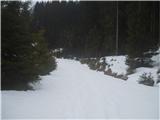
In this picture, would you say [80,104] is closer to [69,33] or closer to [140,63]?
[140,63]

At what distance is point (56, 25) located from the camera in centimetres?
6956

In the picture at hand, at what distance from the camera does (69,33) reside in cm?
5906

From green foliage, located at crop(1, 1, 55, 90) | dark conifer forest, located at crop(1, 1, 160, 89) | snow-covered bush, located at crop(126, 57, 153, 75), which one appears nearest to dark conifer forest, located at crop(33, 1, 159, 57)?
dark conifer forest, located at crop(1, 1, 160, 89)

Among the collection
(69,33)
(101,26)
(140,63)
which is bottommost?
(140,63)

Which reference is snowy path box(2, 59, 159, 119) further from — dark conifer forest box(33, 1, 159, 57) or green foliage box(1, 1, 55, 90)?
dark conifer forest box(33, 1, 159, 57)

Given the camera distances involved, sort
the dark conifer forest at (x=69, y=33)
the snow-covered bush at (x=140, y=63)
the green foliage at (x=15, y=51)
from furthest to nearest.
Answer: the snow-covered bush at (x=140, y=63), the dark conifer forest at (x=69, y=33), the green foliage at (x=15, y=51)

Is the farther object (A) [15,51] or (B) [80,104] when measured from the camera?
(A) [15,51]

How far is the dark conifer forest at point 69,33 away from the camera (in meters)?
10.6

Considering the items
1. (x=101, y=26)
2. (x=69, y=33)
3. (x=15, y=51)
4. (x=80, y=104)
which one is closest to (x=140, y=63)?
(x=15, y=51)

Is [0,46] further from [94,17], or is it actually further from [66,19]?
[66,19]

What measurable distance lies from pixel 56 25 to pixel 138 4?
4045cm

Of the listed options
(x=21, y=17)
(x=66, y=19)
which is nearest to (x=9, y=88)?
(x=21, y=17)

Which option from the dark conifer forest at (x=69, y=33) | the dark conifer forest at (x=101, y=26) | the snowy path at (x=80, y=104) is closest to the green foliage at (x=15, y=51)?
the dark conifer forest at (x=69, y=33)

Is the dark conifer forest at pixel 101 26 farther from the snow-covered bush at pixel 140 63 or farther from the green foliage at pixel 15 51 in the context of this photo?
the green foliage at pixel 15 51
